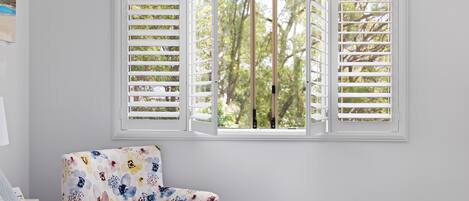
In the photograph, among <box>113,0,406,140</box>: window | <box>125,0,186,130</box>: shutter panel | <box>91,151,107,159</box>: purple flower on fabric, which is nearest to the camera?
<box>91,151,107,159</box>: purple flower on fabric

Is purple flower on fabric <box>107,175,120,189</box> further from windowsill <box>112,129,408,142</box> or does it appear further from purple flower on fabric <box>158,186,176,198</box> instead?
windowsill <box>112,129,408,142</box>

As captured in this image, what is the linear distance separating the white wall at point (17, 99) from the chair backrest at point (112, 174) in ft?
1.77

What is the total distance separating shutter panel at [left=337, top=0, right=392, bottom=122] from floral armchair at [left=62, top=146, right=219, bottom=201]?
108 centimetres

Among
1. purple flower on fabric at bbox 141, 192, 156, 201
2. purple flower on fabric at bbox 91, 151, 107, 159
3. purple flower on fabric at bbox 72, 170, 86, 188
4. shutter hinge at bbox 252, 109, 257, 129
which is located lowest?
purple flower on fabric at bbox 141, 192, 156, 201

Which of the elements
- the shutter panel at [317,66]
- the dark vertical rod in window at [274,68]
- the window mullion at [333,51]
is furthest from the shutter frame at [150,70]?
the window mullion at [333,51]

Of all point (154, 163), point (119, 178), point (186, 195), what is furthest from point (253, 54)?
point (119, 178)

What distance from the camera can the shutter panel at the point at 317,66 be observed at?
3.11 m

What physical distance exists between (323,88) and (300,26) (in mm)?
981

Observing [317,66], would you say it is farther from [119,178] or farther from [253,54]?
[119,178]

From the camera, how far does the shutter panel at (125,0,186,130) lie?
133 inches

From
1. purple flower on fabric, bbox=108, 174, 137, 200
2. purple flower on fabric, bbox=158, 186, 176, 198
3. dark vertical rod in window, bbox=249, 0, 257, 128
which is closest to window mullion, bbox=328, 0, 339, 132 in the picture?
dark vertical rod in window, bbox=249, 0, 257, 128

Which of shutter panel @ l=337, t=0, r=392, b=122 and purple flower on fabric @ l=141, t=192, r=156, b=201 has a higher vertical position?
shutter panel @ l=337, t=0, r=392, b=122

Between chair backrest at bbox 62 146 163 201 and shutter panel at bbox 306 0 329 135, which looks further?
shutter panel at bbox 306 0 329 135

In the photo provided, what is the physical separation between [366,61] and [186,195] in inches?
55.9
